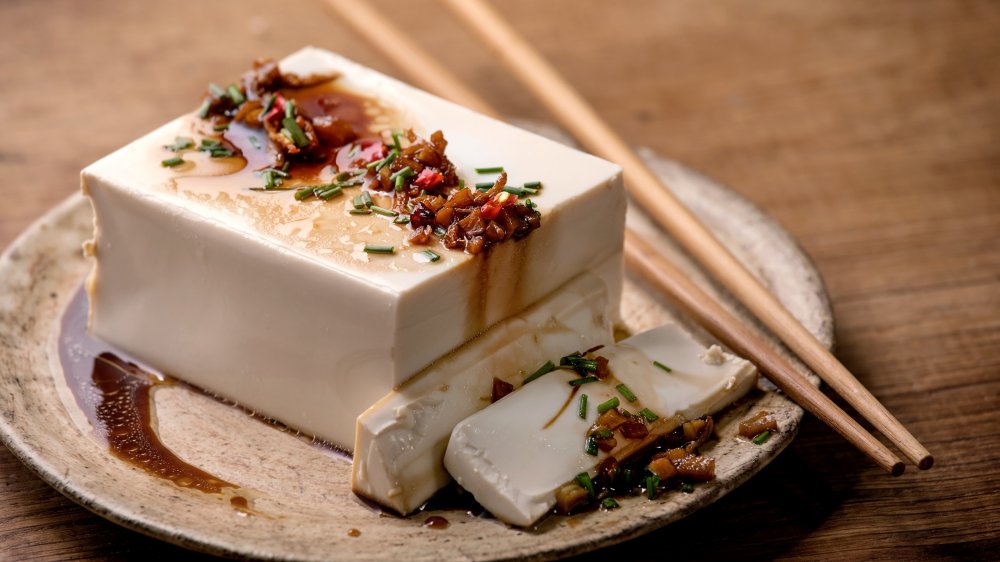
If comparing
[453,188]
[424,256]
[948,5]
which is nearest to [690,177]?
[453,188]

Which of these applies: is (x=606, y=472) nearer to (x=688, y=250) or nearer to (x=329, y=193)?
(x=329, y=193)

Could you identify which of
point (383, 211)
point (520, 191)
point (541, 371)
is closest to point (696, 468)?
point (541, 371)

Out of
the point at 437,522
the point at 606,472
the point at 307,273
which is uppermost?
the point at 307,273

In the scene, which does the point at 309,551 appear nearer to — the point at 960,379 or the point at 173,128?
the point at 173,128

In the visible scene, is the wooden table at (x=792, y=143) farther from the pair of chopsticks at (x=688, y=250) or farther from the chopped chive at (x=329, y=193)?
the chopped chive at (x=329, y=193)

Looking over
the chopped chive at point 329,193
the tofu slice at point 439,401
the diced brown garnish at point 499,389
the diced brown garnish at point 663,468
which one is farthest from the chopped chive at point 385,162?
the diced brown garnish at point 663,468
